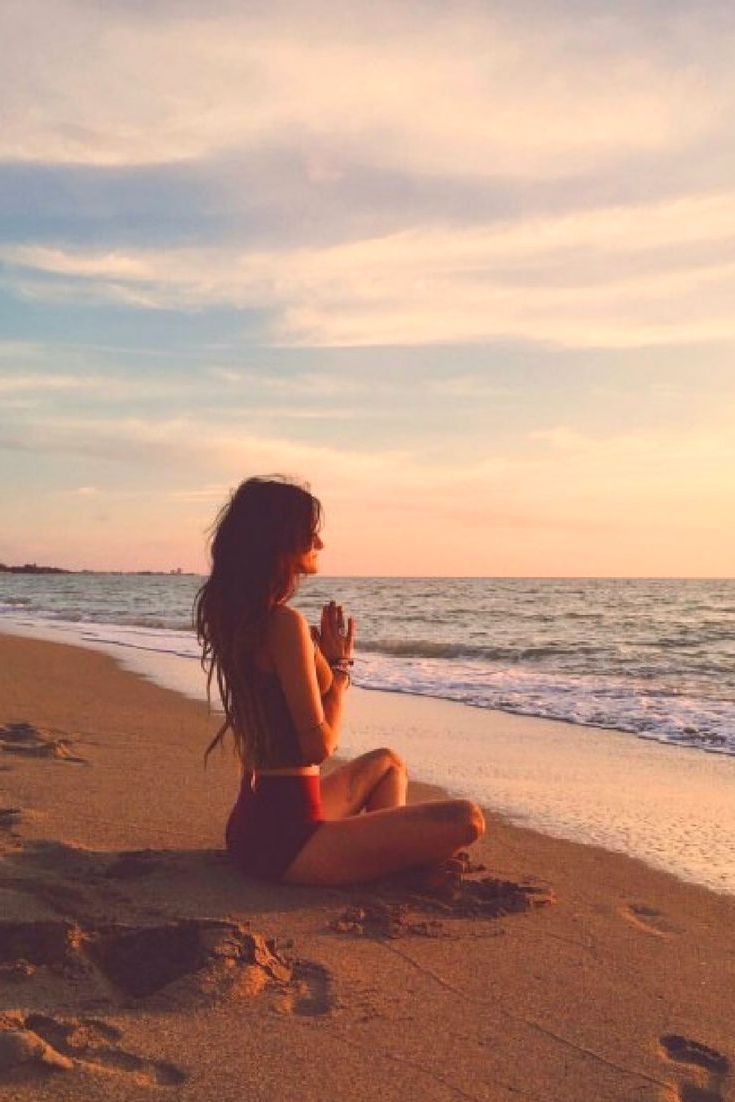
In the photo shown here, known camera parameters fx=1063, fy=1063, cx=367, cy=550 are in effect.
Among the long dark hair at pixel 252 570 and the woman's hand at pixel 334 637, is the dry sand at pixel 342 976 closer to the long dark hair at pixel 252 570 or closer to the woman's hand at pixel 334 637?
the long dark hair at pixel 252 570

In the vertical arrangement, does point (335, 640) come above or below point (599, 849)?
above

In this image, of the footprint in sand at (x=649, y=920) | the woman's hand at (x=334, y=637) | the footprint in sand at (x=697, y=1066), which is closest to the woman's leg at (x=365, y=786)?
the woman's hand at (x=334, y=637)

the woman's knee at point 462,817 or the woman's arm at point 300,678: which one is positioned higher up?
the woman's arm at point 300,678

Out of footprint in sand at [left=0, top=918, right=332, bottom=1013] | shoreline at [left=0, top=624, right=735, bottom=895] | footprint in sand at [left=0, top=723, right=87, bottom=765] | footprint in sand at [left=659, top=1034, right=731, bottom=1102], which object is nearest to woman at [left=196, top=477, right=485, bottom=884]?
footprint in sand at [left=0, top=918, right=332, bottom=1013]

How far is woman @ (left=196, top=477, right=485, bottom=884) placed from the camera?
4.17 metres

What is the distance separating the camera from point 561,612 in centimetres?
3631

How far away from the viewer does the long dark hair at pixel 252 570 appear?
414cm

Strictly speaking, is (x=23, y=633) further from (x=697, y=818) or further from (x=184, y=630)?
(x=697, y=818)

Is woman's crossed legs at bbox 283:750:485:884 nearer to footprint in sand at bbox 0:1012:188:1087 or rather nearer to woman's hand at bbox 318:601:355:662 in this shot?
woman's hand at bbox 318:601:355:662

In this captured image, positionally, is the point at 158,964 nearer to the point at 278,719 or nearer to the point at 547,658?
the point at 278,719

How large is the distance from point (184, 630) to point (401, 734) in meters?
17.6

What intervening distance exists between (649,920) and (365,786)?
53.9 inches

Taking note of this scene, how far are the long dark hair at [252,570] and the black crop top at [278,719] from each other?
1.1 inches

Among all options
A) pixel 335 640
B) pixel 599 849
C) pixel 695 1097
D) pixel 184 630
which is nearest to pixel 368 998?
pixel 695 1097
